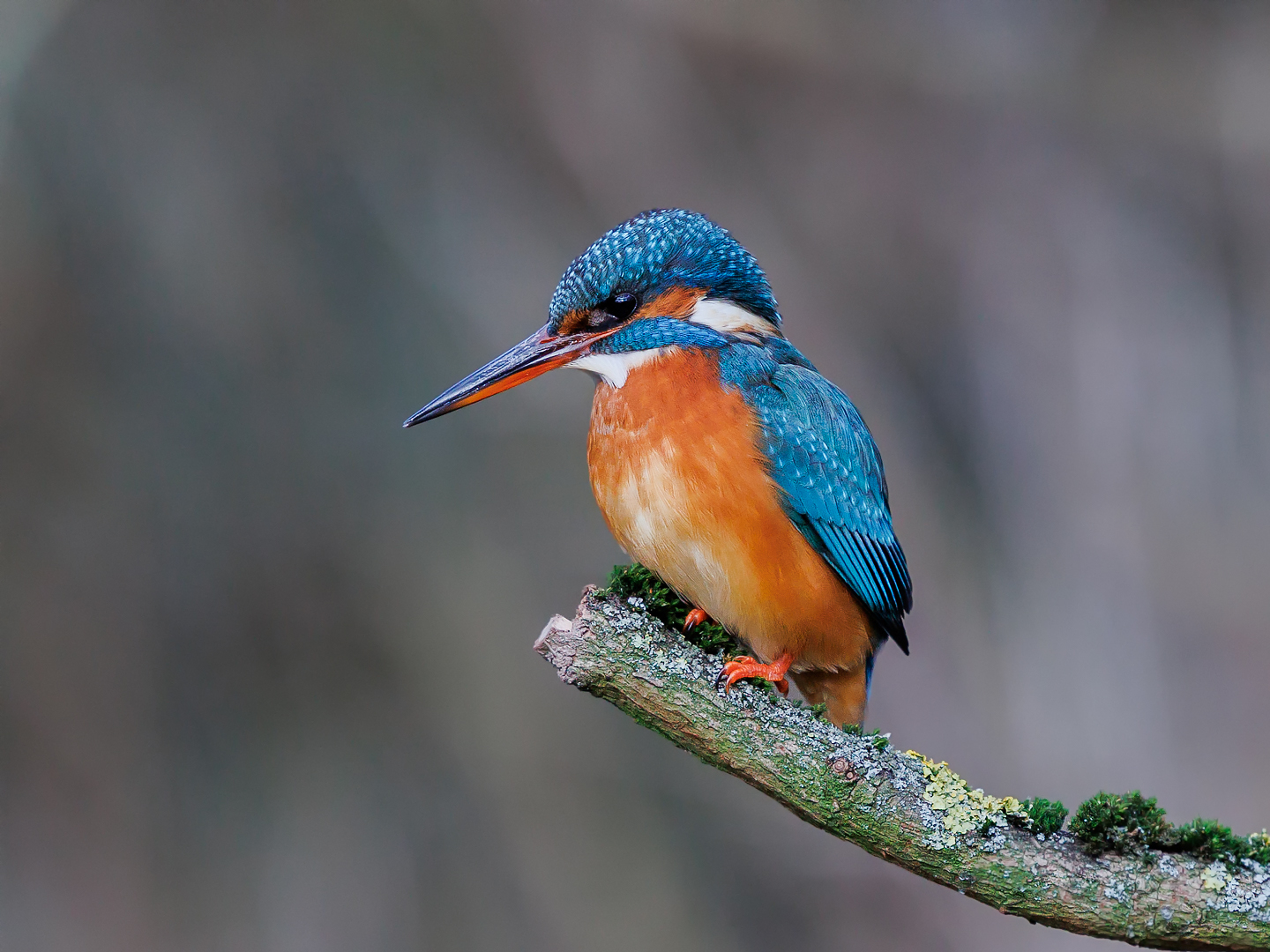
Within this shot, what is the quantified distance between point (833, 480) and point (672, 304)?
0.41 metres

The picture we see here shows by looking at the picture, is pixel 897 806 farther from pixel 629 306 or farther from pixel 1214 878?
pixel 629 306

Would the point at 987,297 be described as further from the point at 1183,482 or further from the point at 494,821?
the point at 494,821

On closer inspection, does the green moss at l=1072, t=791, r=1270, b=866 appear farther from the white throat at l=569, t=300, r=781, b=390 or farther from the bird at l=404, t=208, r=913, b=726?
the white throat at l=569, t=300, r=781, b=390

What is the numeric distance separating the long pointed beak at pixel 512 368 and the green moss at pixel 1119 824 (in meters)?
1.02

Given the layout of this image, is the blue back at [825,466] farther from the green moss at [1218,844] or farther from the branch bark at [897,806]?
the green moss at [1218,844]

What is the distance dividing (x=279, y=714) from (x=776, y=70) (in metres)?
3.06

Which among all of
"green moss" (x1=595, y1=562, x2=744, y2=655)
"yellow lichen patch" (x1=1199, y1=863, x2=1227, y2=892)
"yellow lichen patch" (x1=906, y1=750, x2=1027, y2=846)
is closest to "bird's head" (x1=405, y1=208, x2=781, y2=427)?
"green moss" (x1=595, y1=562, x2=744, y2=655)

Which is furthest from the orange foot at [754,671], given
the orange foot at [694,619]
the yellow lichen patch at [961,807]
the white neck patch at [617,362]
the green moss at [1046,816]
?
the white neck patch at [617,362]

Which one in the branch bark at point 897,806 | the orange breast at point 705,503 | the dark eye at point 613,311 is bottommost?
the branch bark at point 897,806

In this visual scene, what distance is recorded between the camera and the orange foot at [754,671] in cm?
150

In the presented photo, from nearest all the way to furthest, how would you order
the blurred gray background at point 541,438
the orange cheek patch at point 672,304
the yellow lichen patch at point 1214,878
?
the yellow lichen patch at point 1214,878 < the orange cheek patch at point 672,304 < the blurred gray background at point 541,438

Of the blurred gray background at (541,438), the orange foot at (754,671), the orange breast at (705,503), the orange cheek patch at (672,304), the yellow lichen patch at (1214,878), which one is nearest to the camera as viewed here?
the yellow lichen patch at (1214,878)

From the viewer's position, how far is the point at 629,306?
5.87 feet

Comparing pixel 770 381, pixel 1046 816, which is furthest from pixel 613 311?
pixel 1046 816
